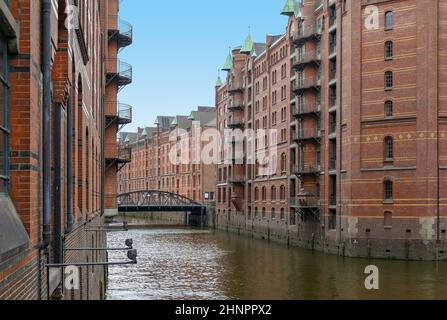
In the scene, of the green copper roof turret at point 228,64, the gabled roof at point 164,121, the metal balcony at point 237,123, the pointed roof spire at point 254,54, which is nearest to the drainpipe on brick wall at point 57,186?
the pointed roof spire at point 254,54

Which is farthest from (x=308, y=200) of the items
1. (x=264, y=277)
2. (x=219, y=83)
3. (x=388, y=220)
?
(x=219, y=83)

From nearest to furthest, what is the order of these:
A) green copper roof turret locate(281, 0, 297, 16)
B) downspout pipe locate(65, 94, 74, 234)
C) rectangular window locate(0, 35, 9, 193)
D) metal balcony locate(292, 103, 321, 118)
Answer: rectangular window locate(0, 35, 9, 193)
downspout pipe locate(65, 94, 74, 234)
metal balcony locate(292, 103, 321, 118)
green copper roof turret locate(281, 0, 297, 16)

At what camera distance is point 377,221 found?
39688 mm

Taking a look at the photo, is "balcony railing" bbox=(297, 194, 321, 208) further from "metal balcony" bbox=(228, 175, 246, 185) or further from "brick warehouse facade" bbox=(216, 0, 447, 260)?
"metal balcony" bbox=(228, 175, 246, 185)

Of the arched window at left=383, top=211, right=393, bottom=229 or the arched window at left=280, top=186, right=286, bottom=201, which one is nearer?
the arched window at left=383, top=211, right=393, bottom=229

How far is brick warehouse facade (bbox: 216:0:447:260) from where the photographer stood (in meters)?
38.3

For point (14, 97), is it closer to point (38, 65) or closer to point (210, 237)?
point (38, 65)

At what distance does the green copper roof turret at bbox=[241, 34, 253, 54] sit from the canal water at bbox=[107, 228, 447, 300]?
2915 cm

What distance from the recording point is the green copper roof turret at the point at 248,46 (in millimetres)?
69750

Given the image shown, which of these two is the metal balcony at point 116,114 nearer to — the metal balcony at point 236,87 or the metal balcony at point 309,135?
the metal balcony at point 309,135

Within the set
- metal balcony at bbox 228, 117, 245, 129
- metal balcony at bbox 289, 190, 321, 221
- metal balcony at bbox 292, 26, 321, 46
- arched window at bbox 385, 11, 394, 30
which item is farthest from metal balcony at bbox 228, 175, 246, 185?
arched window at bbox 385, 11, 394, 30

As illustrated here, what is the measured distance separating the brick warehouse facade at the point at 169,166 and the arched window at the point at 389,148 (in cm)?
4666

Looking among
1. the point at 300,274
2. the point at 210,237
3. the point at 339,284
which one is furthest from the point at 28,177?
the point at 210,237

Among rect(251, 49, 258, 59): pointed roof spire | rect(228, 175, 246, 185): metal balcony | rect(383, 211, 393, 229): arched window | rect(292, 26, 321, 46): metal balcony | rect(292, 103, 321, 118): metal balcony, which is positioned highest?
rect(251, 49, 258, 59): pointed roof spire
